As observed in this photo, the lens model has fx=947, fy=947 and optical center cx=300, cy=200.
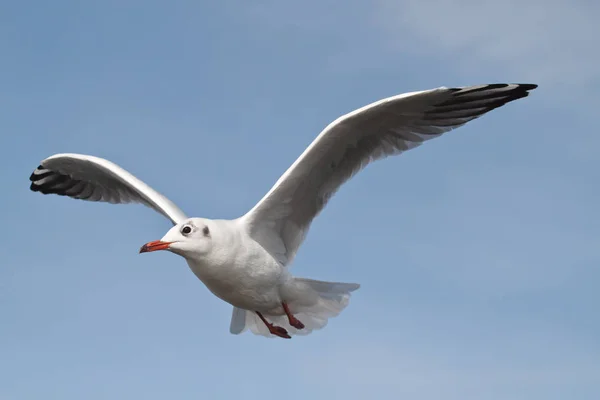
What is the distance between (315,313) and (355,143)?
7.42ft

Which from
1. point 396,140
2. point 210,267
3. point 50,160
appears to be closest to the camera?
point 210,267

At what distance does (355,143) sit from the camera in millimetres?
10578

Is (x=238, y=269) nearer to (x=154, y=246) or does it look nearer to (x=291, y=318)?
(x=154, y=246)

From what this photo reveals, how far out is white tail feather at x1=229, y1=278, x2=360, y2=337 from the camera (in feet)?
37.3

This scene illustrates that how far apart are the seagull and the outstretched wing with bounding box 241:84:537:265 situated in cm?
1

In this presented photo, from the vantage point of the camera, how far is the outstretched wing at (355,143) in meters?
10.2

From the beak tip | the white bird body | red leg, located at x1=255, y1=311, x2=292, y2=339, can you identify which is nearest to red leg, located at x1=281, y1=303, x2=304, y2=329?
the white bird body

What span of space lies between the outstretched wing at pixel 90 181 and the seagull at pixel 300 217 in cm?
31

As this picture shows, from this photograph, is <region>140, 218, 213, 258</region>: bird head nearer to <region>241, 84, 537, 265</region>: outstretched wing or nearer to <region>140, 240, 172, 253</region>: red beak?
<region>140, 240, 172, 253</region>: red beak

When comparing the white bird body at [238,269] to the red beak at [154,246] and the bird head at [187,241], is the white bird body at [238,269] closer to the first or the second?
the bird head at [187,241]

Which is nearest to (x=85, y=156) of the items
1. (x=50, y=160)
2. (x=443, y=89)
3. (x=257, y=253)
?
(x=50, y=160)

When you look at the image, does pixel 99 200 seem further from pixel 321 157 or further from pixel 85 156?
pixel 321 157

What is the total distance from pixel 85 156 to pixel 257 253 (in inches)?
137

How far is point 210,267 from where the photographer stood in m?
10.1
